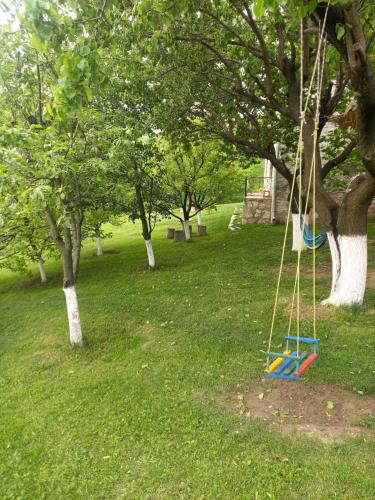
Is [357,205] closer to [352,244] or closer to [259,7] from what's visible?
[352,244]

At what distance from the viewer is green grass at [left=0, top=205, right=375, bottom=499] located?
412cm

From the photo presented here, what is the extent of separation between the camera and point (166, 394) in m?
5.88

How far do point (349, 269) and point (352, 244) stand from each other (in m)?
0.54

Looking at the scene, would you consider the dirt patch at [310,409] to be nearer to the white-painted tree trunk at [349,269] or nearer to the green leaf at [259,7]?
the white-painted tree trunk at [349,269]

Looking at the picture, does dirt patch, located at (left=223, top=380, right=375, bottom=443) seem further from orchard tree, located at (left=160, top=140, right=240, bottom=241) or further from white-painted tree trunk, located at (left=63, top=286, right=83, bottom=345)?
orchard tree, located at (left=160, top=140, right=240, bottom=241)

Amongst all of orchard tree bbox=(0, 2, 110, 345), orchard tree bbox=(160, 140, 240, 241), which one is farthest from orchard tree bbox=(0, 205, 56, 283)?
orchard tree bbox=(160, 140, 240, 241)

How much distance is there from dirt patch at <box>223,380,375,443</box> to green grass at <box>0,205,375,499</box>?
0.20 meters

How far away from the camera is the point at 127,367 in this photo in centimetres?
699

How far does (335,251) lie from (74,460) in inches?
248

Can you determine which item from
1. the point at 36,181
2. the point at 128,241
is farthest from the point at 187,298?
→ the point at 128,241

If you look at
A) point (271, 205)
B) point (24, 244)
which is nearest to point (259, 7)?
point (24, 244)

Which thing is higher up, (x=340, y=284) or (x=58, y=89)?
(x=58, y=89)

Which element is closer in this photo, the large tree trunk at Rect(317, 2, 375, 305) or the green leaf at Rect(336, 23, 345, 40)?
the green leaf at Rect(336, 23, 345, 40)

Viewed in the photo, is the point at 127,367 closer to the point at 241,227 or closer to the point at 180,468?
the point at 180,468
